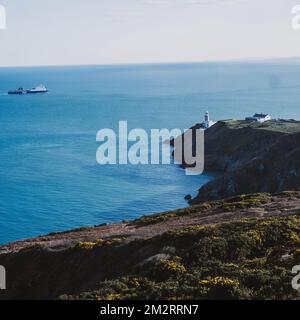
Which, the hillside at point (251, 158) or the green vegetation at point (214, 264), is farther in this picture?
the hillside at point (251, 158)

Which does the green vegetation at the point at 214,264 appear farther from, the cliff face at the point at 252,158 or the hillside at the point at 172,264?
the cliff face at the point at 252,158

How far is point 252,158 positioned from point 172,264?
203 ft

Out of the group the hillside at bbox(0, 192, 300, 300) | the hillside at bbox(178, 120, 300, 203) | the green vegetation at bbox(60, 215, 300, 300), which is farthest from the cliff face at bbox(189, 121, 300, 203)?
the green vegetation at bbox(60, 215, 300, 300)

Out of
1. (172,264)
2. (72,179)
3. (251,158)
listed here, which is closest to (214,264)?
(172,264)

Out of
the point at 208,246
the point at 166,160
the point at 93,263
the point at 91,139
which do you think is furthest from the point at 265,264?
the point at 91,139

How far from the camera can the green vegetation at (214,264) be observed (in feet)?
62.4

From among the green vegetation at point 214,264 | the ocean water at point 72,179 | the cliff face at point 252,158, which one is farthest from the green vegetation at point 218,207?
the ocean water at point 72,179

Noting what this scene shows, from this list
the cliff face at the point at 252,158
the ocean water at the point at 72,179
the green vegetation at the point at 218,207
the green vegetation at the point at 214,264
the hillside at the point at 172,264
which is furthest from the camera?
the cliff face at the point at 252,158

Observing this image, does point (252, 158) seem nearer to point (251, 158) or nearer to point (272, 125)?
point (251, 158)

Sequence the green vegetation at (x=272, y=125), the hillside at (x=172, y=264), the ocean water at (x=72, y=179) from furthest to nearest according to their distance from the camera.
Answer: the green vegetation at (x=272, y=125)
the ocean water at (x=72, y=179)
the hillside at (x=172, y=264)

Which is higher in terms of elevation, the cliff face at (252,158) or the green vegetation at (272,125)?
the green vegetation at (272,125)

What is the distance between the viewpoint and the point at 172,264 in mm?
23281

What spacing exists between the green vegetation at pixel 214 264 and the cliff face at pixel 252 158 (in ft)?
119

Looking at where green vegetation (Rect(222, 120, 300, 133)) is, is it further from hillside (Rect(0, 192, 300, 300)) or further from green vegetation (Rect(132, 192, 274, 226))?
hillside (Rect(0, 192, 300, 300))
